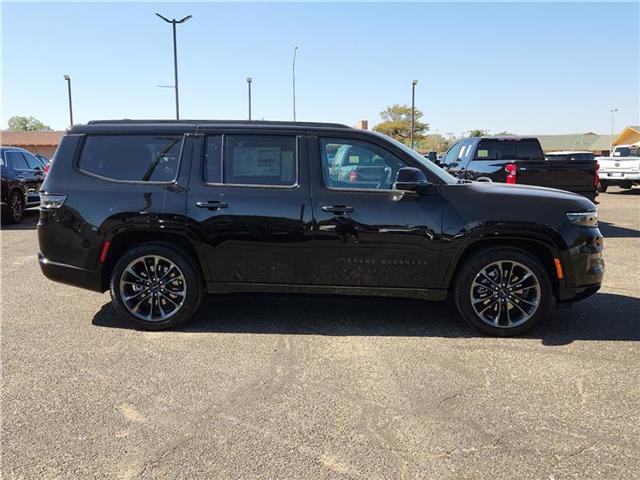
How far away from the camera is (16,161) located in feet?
41.3

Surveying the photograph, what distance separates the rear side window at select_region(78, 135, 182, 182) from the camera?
15.7 ft

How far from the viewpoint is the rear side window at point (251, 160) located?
4734 mm

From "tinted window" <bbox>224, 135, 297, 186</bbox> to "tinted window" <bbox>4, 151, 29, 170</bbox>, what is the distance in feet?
32.4

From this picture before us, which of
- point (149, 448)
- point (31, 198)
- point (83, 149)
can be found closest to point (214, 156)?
point (83, 149)

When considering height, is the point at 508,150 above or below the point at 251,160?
above

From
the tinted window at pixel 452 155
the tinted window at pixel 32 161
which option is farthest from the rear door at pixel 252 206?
the tinted window at pixel 32 161

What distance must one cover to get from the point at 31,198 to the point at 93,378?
10795 mm

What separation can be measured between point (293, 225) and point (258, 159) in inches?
28.2

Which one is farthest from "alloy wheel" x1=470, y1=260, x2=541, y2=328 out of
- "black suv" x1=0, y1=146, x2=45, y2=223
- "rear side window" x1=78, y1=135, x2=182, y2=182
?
"black suv" x1=0, y1=146, x2=45, y2=223

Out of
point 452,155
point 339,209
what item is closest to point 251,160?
point 339,209

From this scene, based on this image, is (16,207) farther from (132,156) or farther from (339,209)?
(339,209)

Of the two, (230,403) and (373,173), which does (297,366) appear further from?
(373,173)

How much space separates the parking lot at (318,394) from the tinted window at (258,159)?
1.41 meters

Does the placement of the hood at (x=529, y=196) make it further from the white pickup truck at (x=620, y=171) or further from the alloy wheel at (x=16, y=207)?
the white pickup truck at (x=620, y=171)
